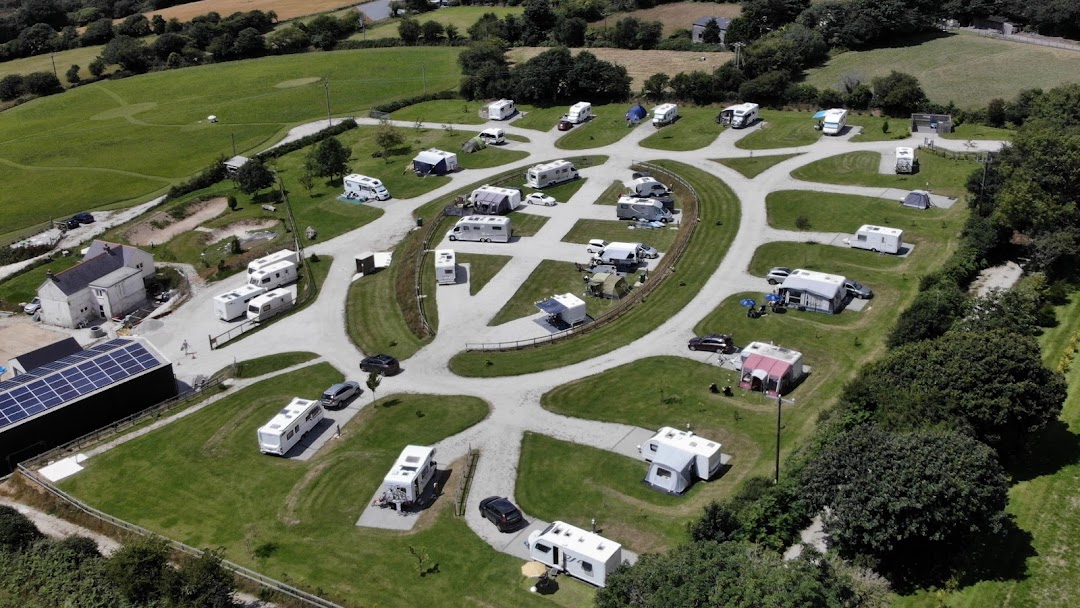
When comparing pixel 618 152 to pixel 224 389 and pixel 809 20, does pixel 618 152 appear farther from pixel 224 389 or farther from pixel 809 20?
pixel 224 389

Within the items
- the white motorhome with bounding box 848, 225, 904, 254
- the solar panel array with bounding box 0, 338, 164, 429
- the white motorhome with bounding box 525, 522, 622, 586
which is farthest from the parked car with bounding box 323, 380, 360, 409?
the white motorhome with bounding box 848, 225, 904, 254

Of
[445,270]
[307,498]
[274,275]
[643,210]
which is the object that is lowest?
[307,498]

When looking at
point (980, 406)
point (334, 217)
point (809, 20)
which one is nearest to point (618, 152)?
point (334, 217)

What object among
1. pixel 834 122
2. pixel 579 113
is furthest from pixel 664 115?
pixel 834 122

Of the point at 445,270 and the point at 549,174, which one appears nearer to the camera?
the point at 445,270

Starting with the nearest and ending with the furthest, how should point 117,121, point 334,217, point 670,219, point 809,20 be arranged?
point 670,219 < point 334,217 < point 809,20 < point 117,121

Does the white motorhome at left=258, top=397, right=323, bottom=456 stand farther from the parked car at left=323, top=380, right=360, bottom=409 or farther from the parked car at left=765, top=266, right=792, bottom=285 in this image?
the parked car at left=765, top=266, right=792, bottom=285

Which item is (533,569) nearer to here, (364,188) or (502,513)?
(502,513)
